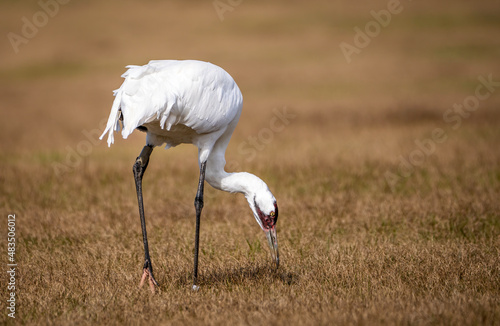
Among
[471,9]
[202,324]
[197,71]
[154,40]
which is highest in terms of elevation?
[471,9]

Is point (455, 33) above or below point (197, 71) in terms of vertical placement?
above

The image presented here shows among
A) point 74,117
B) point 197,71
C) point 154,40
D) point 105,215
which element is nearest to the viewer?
point 197,71

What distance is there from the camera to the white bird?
5.59 metres

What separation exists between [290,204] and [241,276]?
308cm

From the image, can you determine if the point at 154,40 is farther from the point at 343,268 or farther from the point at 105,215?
the point at 343,268

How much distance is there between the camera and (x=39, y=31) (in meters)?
36.0

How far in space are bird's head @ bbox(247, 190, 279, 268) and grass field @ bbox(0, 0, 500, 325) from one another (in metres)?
0.32

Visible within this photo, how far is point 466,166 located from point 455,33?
2440 centimetres

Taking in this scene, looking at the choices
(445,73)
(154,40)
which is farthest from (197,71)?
(154,40)

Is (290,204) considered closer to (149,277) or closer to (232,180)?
(232,180)

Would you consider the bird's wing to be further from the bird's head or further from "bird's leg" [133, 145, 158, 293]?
the bird's head

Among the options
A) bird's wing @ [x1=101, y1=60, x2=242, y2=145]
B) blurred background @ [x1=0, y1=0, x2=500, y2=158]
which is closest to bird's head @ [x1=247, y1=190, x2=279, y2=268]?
bird's wing @ [x1=101, y1=60, x2=242, y2=145]

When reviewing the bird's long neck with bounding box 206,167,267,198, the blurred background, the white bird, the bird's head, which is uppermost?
the blurred background

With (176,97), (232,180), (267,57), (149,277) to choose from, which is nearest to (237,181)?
(232,180)
